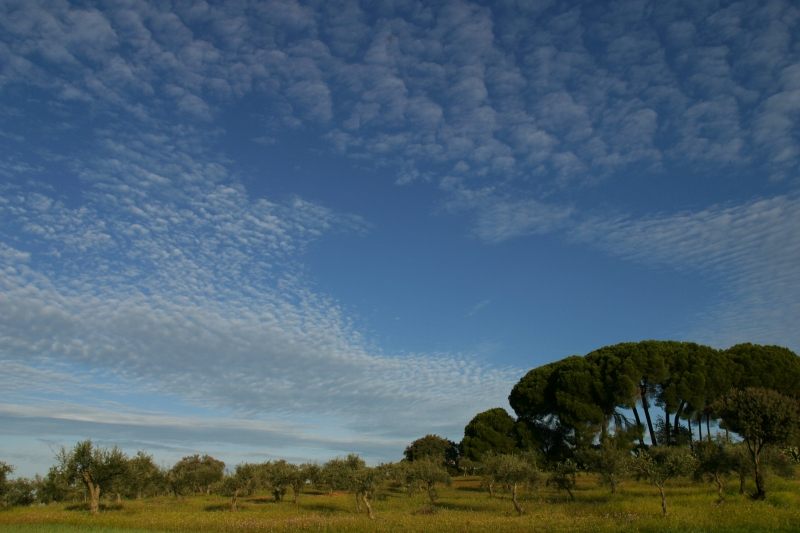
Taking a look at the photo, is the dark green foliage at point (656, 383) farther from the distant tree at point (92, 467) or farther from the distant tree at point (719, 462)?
the distant tree at point (92, 467)

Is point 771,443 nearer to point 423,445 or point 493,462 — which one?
point 493,462

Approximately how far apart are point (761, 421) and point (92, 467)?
59.0 metres

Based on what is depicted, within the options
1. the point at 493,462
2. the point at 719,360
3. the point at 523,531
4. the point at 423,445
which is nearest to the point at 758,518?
the point at 523,531

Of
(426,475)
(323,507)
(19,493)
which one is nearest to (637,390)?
(426,475)

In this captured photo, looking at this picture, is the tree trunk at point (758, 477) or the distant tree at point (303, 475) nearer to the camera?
the tree trunk at point (758, 477)

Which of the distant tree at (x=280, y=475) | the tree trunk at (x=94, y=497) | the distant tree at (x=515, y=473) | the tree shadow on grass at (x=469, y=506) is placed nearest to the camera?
the distant tree at (x=515, y=473)

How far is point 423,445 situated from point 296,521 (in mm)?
91368

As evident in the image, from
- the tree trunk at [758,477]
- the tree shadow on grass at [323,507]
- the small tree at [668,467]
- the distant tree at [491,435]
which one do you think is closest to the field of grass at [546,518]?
the tree shadow on grass at [323,507]

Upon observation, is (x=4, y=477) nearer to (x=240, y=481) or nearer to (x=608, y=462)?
(x=240, y=481)

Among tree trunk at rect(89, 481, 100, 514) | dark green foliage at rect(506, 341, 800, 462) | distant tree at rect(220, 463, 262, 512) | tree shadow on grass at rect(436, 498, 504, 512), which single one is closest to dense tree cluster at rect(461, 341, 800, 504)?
dark green foliage at rect(506, 341, 800, 462)

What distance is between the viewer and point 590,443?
6956cm

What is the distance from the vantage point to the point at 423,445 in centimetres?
12700

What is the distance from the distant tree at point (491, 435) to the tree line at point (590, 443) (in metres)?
0.21

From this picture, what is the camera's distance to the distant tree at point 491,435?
8212cm
